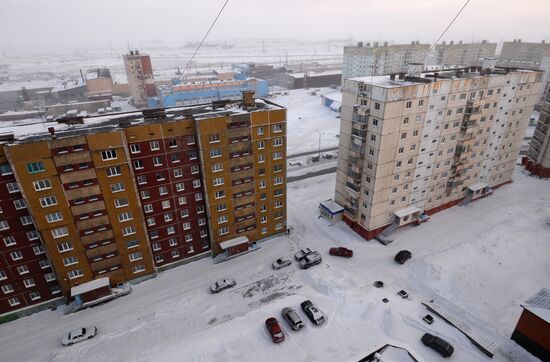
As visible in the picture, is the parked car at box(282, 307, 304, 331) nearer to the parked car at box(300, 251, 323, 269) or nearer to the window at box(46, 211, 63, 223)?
the parked car at box(300, 251, 323, 269)

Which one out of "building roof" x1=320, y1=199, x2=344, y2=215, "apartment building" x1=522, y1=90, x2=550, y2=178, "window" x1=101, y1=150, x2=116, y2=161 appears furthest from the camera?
"apartment building" x1=522, y1=90, x2=550, y2=178

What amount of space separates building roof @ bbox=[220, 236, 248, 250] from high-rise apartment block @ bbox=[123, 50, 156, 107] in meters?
129

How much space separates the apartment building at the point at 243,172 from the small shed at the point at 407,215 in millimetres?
19918

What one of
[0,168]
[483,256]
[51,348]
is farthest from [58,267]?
[483,256]

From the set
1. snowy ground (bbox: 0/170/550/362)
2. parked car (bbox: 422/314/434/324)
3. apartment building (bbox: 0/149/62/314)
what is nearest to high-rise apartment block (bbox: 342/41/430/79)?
snowy ground (bbox: 0/170/550/362)

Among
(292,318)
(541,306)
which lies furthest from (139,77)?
(541,306)

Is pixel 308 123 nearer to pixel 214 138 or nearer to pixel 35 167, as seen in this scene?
pixel 214 138

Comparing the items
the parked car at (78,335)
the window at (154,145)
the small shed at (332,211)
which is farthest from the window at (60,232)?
the small shed at (332,211)

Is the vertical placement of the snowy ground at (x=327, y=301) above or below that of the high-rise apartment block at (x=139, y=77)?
below

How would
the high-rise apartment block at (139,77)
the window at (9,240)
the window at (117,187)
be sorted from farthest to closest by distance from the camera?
1. the high-rise apartment block at (139,77)
2. the window at (117,187)
3. the window at (9,240)

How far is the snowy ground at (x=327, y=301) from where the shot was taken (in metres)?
36.1

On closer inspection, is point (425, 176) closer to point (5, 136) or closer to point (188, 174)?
point (188, 174)

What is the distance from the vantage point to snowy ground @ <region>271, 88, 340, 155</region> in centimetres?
10162

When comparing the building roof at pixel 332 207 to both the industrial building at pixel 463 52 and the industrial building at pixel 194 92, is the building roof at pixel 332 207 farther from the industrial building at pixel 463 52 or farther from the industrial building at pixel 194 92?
the industrial building at pixel 463 52
